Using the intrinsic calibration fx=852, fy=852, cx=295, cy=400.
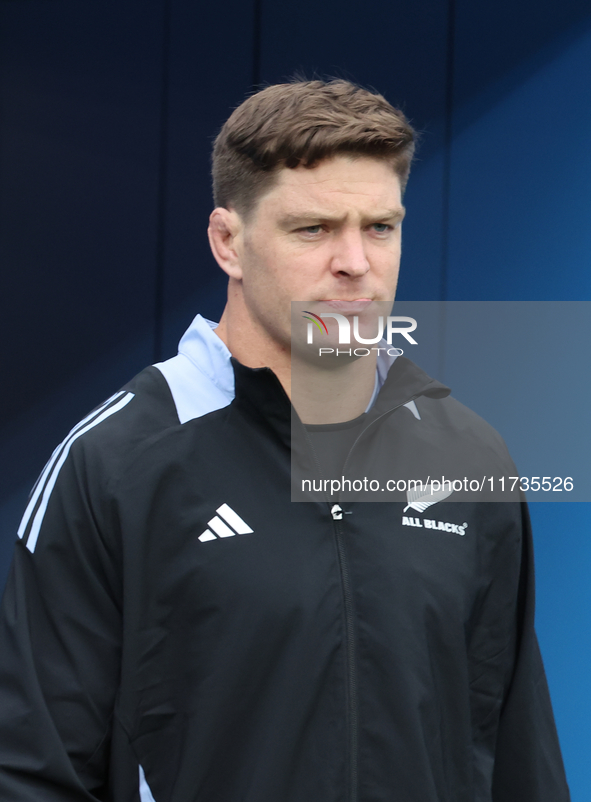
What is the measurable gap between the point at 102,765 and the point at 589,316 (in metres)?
1.76

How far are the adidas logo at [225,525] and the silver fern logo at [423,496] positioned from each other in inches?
10.7

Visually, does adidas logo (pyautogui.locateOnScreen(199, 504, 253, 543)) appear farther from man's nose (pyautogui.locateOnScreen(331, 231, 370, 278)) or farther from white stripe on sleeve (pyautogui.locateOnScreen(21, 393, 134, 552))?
man's nose (pyautogui.locateOnScreen(331, 231, 370, 278))

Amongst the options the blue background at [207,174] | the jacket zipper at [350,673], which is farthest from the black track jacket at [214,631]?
the blue background at [207,174]

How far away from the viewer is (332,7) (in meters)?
2.54

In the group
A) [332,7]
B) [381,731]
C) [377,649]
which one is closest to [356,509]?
[377,649]

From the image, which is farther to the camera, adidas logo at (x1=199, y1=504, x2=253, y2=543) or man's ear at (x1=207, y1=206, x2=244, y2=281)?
man's ear at (x1=207, y1=206, x2=244, y2=281)

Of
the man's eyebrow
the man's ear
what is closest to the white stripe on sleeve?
the man's ear

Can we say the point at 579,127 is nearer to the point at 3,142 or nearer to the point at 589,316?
the point at 589,316

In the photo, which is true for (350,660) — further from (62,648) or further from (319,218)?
(319,218)

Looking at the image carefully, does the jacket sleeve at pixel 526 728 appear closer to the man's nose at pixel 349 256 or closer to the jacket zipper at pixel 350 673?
the jacket zipper at pixel 350 673

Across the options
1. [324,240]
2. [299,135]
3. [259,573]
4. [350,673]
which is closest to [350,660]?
[350,673]

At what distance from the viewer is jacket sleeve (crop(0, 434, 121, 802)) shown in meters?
1.12

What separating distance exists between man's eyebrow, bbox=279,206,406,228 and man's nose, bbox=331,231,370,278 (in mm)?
28

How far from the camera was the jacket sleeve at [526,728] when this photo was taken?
4.73 feet
